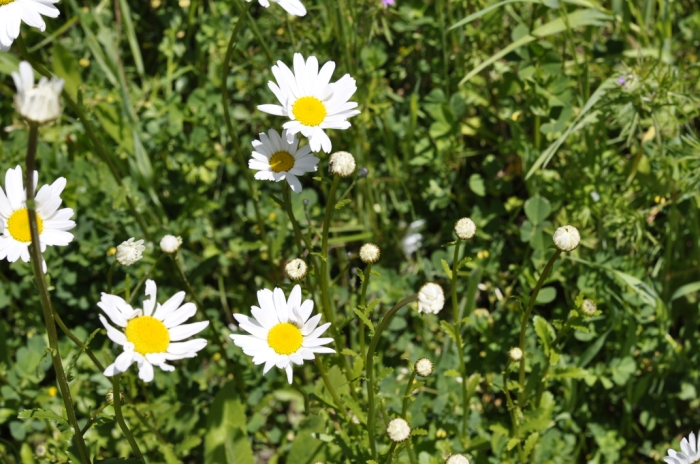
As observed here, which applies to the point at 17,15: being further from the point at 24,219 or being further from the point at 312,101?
the point at 312,101

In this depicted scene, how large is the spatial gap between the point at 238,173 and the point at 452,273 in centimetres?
176

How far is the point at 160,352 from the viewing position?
1848 mm

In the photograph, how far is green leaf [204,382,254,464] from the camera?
2.50m

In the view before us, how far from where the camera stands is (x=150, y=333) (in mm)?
1853

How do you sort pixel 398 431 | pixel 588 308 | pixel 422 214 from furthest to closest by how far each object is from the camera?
pixel 422 214, pixel 588 308, pixel 398 431

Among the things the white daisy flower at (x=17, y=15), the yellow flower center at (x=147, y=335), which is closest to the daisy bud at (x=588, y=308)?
the yellow flower center at (x=147, y=335)

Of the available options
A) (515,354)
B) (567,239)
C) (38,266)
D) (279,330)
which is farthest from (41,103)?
(515,354)

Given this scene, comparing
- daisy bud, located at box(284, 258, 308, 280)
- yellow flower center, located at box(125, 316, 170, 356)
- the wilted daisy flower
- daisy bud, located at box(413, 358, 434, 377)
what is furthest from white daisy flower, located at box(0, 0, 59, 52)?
the wilted daisy flower

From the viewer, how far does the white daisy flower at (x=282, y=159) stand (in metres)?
2.12

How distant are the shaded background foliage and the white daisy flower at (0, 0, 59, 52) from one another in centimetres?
65

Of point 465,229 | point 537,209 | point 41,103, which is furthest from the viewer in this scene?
point 537,209

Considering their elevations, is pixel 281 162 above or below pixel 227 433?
above

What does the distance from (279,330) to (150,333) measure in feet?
1.21

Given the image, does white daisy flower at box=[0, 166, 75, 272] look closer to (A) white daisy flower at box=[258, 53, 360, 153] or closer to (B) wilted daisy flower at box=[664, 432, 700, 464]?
(A) white daisy flower at box=[258, 53, 360, 153]
